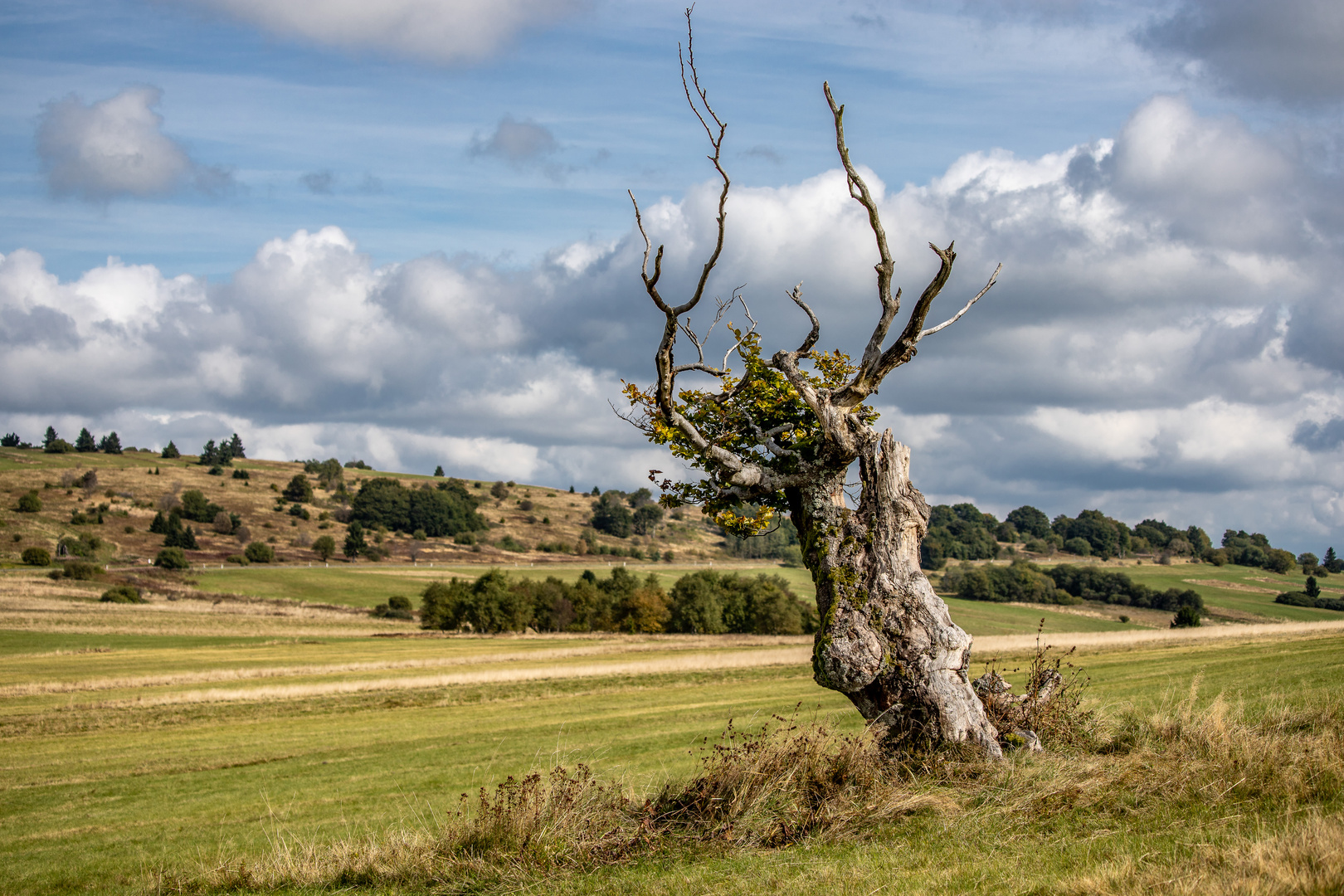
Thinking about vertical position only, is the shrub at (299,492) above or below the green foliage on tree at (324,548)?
above

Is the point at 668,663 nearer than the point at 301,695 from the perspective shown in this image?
No

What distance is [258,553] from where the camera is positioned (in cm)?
12875

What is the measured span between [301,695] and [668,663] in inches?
804

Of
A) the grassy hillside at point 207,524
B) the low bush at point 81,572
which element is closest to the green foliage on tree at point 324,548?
the grassy hillside at point 207,524

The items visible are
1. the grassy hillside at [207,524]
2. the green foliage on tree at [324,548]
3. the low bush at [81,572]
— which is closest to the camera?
the low bush at [81,572]

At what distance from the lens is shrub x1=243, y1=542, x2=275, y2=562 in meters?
128

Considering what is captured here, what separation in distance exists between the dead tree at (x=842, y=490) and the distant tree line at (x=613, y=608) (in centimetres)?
7905

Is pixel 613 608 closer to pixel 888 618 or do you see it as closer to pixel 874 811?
pixel 888 618

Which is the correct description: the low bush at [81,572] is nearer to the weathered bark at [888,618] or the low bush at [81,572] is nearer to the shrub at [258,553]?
the shrub at [258,553]

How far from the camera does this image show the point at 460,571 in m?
129

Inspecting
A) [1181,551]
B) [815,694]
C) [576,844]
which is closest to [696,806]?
[576,844]

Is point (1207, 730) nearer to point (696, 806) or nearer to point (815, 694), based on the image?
point (696, 806)

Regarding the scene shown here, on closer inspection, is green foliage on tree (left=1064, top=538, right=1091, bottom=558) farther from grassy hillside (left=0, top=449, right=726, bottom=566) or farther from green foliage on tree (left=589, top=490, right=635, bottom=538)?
green foliage on tree (left=589, top=490, right=635, bottom=538)

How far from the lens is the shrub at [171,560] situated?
115188mm
